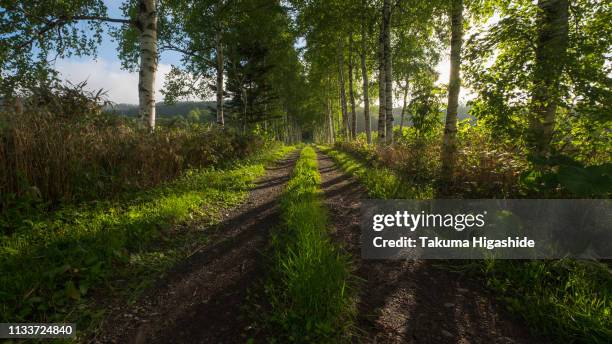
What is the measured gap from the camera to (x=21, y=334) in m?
2.00

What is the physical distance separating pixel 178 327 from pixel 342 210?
3892mm

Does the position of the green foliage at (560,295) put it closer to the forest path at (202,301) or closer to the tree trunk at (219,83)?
the forest path at (202,301)

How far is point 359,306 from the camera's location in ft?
8.30

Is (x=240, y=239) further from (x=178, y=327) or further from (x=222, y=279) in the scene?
(x=178, y=327)

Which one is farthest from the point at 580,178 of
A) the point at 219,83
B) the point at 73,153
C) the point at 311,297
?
the point at 219,83

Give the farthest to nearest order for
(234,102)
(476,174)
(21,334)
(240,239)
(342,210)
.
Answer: (234,102) → (342,210) → (476,174) → (240,239) → (21,334)

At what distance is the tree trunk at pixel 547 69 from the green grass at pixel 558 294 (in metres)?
1.54

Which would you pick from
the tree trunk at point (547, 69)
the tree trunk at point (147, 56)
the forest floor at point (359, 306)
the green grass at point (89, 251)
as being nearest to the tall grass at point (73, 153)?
the green grass at point (89, 251)

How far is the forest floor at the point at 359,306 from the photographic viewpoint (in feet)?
7.15

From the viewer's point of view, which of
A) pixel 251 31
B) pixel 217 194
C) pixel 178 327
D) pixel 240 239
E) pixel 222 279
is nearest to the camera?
pixel 178 327

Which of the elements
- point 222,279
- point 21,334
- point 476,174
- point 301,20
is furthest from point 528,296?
point 301,20

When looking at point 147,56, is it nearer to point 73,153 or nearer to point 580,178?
point 73,153

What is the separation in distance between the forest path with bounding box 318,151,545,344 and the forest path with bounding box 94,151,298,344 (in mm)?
1264

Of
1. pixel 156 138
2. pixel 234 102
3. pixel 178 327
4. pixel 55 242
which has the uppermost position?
pixel 234 102
